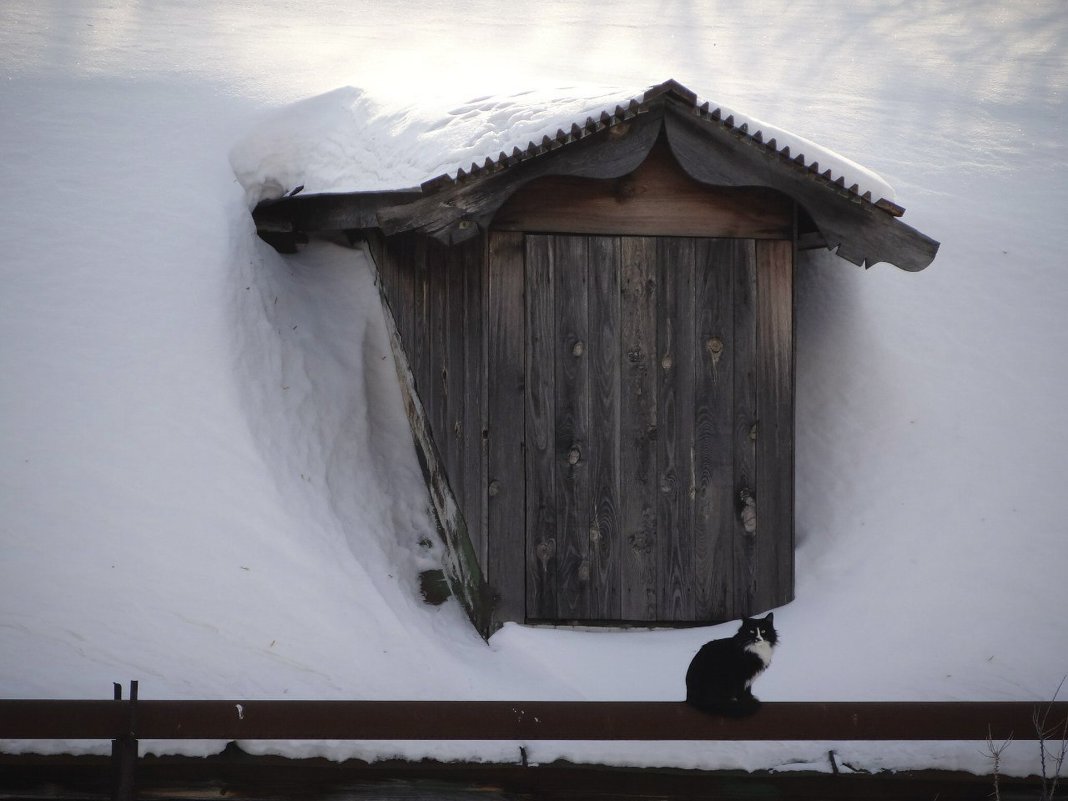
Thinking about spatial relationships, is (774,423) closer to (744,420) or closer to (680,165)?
(744,420)

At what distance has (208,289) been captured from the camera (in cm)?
642

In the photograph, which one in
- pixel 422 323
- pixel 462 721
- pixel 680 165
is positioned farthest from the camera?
pixel 422 323

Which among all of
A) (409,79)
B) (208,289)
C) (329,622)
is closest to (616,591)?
(329,622)

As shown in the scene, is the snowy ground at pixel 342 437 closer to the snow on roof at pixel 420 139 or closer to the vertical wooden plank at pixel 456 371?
the snow on roof at pixel 420 139

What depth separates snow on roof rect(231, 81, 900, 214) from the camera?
521 cm

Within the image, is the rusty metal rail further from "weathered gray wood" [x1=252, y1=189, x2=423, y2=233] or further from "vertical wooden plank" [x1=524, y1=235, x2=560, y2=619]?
"weathered gray wood" [x1=252, y1=189, x2=423, y2=233]

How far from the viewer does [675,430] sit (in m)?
5.72

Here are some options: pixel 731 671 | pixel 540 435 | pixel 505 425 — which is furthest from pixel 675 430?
pixel 731 671

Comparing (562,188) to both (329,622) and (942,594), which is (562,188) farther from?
(942,594)

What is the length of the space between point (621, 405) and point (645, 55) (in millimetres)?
8074

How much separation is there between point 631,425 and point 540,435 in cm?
52

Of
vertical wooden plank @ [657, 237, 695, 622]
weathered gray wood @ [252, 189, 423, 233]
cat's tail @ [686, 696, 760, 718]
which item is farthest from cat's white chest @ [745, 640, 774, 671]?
weathered gray wood @ [252, 189, 423, 233]

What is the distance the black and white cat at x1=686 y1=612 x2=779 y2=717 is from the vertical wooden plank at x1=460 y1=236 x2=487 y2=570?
184cm

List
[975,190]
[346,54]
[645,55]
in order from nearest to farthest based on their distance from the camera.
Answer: [975,190] → [346,54] → [645,55]
